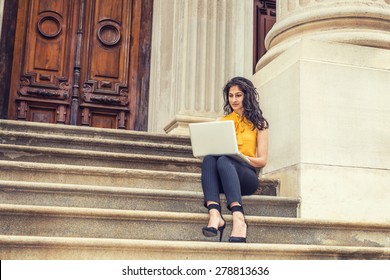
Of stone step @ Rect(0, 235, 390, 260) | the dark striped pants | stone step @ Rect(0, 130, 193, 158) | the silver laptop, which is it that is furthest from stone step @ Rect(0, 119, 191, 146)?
stone step @ Rect(0, 235, 390, 260)

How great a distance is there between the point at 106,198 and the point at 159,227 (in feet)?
1.44

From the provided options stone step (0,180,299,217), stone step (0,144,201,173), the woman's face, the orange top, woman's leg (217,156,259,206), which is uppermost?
the woman's face

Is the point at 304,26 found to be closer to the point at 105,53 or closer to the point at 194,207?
the point at 194,207

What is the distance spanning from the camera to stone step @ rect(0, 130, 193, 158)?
16.0 ft

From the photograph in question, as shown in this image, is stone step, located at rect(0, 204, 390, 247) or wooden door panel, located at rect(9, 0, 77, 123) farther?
wooden door panel, located at rect(9, 0, 77, 123)

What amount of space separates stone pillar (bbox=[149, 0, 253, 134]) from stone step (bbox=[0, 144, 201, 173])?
68.7 inches

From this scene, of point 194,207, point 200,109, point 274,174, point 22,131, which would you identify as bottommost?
point 194,207

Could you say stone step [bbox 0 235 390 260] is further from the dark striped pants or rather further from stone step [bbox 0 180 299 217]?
stone step [bbox 0 180 299 217]

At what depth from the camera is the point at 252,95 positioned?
4465 mm

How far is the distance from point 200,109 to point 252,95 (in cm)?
241

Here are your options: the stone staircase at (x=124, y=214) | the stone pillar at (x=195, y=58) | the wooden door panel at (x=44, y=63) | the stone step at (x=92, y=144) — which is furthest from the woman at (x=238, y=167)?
the wooden door panel at (x=44, y=63)

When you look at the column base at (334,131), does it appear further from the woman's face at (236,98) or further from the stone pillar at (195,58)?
the stone pillar at (195,58)

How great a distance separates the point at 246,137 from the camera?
4387 millimetres
